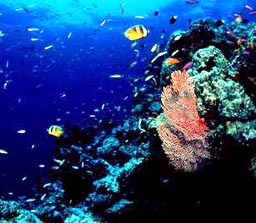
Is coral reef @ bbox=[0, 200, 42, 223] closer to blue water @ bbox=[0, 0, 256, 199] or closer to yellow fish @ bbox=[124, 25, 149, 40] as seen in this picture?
yellow fish @ bbox=[124, 25, 149, 40]

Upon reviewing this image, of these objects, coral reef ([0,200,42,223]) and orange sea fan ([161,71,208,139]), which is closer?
orange sea fan ([161,71,208,139])

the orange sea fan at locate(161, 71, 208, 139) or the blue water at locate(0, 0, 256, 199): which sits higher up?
the orange sea fan at locate(161, 71, 208, 139)

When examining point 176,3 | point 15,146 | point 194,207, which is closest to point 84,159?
point 194,207

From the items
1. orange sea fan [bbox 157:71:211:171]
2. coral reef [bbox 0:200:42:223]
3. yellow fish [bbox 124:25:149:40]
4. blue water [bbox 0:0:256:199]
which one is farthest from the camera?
blue water [bbox 0:0:256:199]

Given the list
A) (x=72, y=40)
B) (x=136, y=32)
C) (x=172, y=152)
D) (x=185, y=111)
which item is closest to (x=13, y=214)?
(x=172, y=152)

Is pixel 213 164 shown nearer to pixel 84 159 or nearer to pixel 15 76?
pixel 84 159

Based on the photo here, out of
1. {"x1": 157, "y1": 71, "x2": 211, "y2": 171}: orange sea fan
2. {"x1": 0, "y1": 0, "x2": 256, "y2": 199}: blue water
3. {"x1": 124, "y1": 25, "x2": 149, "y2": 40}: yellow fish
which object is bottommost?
{"x1": 0, "y1": 0, "x2": 256, "y2": 199}: blue water

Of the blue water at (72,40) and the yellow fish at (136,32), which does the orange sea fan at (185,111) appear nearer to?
the yellow fish at (136,32)

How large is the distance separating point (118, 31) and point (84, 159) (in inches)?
1788

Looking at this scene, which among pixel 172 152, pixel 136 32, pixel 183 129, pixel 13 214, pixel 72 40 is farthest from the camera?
pixel 72 40

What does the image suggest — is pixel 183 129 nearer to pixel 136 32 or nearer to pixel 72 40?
pixel 136 32

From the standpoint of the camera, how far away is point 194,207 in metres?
5.63

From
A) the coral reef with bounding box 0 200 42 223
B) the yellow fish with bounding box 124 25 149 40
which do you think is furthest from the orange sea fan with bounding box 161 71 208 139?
the coral reef with bounding box 0 200 42 223

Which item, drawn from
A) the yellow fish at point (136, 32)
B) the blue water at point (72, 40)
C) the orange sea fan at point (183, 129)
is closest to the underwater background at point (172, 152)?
the orange sea fan at point (183, 129)
